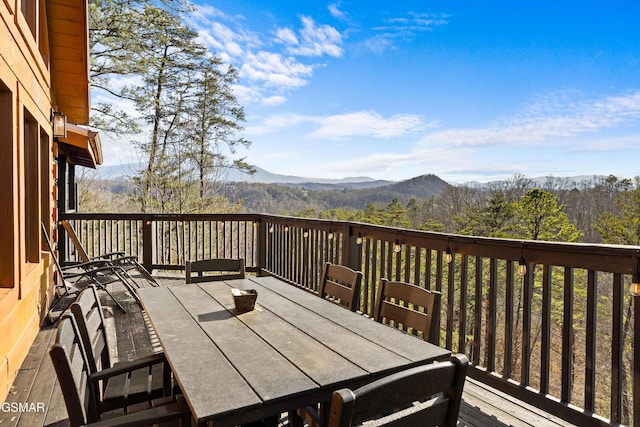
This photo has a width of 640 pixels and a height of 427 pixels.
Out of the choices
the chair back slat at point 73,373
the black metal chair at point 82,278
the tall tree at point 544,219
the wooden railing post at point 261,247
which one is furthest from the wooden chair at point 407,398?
the tall tree at point 544,219

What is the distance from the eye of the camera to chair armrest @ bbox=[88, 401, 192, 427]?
1273 millimetres

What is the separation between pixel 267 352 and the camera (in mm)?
1563

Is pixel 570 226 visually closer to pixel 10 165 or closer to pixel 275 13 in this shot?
pixel 275 13

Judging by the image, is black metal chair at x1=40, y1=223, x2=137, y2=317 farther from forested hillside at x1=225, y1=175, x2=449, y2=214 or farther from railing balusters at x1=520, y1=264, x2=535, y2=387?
forested hillside at x1=225, y1=175, x2=449, y2=214

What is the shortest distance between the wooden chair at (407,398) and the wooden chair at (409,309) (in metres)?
0.71

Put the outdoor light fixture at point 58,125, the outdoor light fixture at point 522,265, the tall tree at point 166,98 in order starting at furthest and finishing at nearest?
the tall tree at point 166,98 < the outdoor light fixture at point 58,125 < the outdoor light fixture at point 522,265

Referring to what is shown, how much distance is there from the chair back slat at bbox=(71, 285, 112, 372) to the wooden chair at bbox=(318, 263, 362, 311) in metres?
Result: 1.32

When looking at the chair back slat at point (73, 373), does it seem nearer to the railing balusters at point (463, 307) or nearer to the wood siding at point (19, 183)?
the wood siding at point (19, 183)

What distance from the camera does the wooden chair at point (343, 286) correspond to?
Answer: 97.3 inches

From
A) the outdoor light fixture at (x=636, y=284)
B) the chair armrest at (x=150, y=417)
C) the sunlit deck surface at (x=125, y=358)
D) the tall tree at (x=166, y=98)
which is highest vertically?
the tall tree at (x=166, y=98)

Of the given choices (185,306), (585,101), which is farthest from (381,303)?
(585,101)

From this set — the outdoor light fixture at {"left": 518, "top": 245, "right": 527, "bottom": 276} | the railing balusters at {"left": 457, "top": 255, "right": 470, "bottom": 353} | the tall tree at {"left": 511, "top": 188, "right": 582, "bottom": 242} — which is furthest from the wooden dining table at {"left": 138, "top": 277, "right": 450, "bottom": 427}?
the tall tree at {"left": 511, "top": 188, "right": 582, "bottom": 242}

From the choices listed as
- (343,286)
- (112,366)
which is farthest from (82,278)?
(343,286)

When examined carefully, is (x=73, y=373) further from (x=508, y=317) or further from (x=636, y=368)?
(x=636, y=368)
